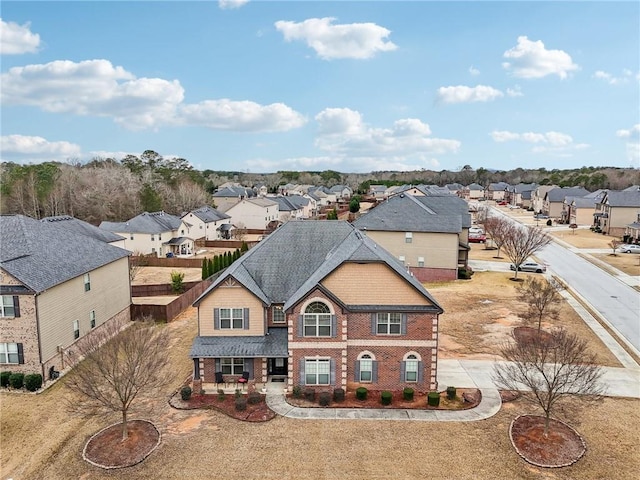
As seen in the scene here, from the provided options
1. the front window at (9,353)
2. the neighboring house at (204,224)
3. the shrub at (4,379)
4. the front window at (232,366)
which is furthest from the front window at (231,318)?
the neighboring house at (204,224)

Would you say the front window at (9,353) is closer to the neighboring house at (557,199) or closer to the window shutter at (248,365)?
the window shutter at (248,365)

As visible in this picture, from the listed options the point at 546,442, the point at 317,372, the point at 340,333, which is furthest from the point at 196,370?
the point at 546,442

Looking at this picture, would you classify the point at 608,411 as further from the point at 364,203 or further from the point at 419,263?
the point at 364,203

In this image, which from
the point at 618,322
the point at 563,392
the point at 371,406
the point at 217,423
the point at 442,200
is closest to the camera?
the point at 563,392

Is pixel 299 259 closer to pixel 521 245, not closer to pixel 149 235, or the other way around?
pixel 521 245

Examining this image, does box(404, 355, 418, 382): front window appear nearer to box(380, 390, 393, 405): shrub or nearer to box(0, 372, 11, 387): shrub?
box(380, 390, 393, 405): shrub

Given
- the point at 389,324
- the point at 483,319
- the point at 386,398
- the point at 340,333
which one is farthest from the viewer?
the point at 483,319

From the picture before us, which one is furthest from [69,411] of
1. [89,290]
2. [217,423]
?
[89,290]
